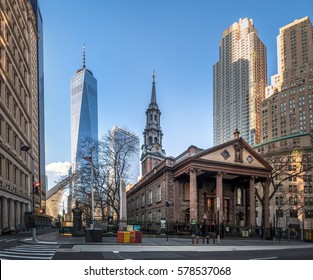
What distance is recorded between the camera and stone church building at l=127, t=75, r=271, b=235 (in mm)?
43062

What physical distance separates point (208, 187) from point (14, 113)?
29.6m

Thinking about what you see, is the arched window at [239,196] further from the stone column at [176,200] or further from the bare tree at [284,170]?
the stone column at [176,200]

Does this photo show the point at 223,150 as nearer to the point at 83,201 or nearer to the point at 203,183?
the point at 203,183

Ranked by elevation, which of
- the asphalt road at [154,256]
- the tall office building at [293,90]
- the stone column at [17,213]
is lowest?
the stone column at [17,213]

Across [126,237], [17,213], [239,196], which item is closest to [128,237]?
[126,237]

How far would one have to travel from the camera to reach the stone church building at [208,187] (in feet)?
141

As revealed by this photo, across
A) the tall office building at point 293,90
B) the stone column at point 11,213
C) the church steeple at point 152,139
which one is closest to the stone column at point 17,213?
the stone column at point 11,213

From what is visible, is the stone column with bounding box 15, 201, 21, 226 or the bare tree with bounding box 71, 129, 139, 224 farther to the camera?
the stone column with bounding box 15, 201, 21, 226

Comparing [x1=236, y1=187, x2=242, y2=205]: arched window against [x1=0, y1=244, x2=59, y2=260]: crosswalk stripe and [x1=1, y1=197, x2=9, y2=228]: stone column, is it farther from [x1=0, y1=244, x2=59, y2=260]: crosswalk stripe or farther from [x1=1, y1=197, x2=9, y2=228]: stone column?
[x1=0, y1=244, x2=59, y2=260]: crosswalk stripe

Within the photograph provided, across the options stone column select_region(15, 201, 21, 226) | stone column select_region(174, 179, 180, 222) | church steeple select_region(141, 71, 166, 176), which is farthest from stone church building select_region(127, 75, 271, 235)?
church steeple select_region(141, 71, 166, 176)

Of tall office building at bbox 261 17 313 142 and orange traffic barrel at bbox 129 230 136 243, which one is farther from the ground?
tall office building at bbox 261 17 313 142

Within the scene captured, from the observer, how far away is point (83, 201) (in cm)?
5575

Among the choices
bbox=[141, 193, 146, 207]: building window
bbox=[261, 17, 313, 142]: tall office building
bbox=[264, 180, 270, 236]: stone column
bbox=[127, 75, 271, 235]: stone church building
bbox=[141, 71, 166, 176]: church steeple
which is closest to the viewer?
bbox=[127, 75, 271, 235]: stone church building

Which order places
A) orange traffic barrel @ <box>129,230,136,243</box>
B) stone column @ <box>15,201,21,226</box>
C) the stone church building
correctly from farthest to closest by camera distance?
stone column @ <box>15,201,21,226</box>, the stone church building, orange traffic barrel @ <box>129,230,136,243</box>
